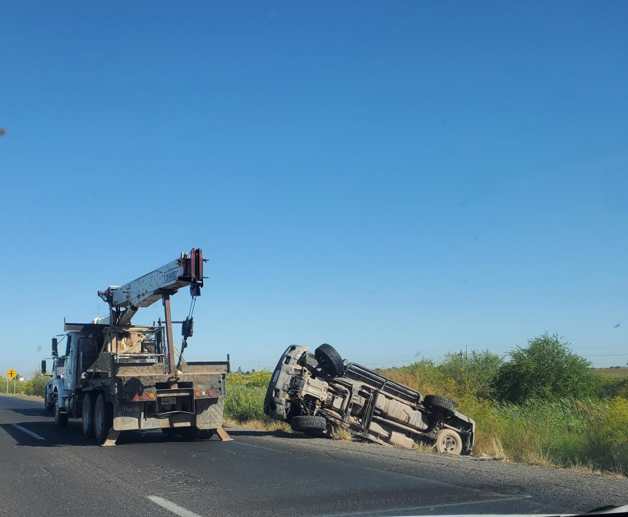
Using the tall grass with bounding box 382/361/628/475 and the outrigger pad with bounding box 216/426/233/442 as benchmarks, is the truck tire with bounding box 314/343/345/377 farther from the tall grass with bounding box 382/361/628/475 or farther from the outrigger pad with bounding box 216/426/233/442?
the tall grass with bounding box 382/361/628/475

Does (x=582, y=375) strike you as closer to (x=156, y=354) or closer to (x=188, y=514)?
(x=156, y=354)

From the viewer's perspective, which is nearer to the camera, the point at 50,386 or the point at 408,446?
the point at 408,446

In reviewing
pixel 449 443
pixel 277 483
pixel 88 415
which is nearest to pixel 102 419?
pixel 88 415

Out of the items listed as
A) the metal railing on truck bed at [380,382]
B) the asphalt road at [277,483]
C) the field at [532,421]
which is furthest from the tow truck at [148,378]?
the field at [532,421]

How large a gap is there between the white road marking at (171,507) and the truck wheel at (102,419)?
294 inches

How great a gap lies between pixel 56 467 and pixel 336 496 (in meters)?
5.74

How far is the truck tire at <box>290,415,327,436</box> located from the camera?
55.1ft

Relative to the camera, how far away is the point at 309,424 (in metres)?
16.8

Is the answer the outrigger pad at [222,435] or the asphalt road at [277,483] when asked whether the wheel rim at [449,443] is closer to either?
the asphalt road at [277,483]

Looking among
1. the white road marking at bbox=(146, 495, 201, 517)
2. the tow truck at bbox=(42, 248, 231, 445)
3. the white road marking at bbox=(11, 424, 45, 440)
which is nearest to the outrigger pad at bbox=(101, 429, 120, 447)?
the tow truck at bbox=(42, 248, 231, 445)

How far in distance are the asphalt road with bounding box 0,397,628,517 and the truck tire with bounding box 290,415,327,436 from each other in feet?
3.98

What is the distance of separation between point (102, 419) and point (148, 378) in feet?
6.34

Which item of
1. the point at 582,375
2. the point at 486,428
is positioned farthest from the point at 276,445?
the point at 582,375

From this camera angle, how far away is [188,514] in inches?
337
